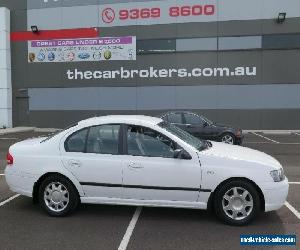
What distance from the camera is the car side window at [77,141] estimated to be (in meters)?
6.04

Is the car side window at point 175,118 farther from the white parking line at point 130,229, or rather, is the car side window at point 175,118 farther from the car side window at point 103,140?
the car side window at point 103,140

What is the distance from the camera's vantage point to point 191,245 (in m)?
4.91

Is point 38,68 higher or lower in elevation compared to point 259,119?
higher

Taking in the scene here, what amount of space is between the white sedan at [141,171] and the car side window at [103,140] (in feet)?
0.05

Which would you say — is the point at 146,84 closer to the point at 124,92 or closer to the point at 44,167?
the point at 124,92

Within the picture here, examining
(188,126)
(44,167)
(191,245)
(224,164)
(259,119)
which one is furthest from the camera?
(259,119)

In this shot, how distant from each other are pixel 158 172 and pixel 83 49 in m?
20.3

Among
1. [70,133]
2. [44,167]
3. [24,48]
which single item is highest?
[24,48]

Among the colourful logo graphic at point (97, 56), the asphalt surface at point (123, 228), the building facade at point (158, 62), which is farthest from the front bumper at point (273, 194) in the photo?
the colourful logo graphic at point (97, 56)

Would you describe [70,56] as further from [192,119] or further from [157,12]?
[192,119]

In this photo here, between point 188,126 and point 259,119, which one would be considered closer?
point 188,126

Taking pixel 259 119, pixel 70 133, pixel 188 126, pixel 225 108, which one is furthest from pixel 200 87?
pixel 70 133

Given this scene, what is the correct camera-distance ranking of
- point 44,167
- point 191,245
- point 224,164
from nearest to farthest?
point 191,245
point 224,164
point 44,167

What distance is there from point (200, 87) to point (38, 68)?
35.6 feet
